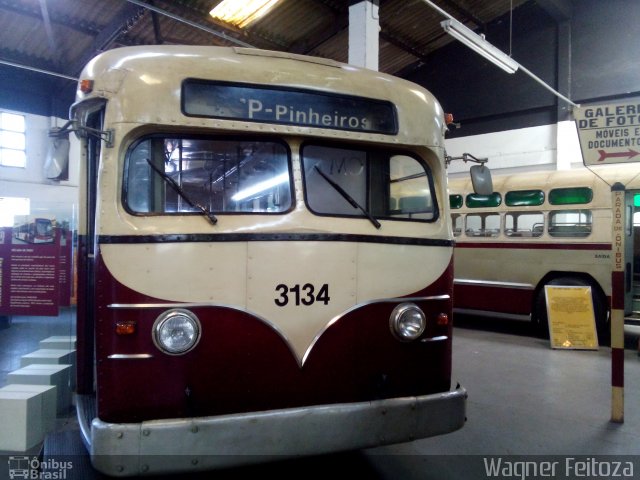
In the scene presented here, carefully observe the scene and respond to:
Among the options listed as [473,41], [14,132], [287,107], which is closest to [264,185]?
[287,107]

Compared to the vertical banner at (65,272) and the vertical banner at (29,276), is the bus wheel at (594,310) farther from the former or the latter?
the vertical banner at (65,272)

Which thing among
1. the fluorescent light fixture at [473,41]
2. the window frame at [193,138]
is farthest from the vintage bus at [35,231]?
the fluorescent light fixture at [473,41]

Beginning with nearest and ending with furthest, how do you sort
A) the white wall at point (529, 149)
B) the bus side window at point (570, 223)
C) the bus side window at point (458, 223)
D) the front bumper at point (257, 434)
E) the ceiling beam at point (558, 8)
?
the front bumper at point (257, 434) < the bus side window at point (570, 223) < the bus side window at point (458, 223) < the ceiling beam at point (558, 8) < the white wall at point (529, 149)

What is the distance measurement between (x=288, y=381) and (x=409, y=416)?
0.79 m

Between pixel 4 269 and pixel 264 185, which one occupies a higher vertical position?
pixel 264 185

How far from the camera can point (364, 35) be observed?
28.8ft

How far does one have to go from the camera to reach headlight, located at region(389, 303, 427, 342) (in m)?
3.35

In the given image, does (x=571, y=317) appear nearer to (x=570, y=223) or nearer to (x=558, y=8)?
(x=570, y=223)

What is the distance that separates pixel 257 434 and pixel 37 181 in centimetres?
1491

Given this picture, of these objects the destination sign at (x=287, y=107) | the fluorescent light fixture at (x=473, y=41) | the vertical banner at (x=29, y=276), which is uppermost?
the fluorescent light fixture at (x=473, y=41)

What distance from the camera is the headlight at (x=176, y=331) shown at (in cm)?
284

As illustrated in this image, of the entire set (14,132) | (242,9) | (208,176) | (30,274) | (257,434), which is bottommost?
Answer: (257,434)

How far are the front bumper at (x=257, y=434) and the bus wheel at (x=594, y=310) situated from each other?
6465 millimetres

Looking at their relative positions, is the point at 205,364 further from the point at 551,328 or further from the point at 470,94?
the point at 470,94
